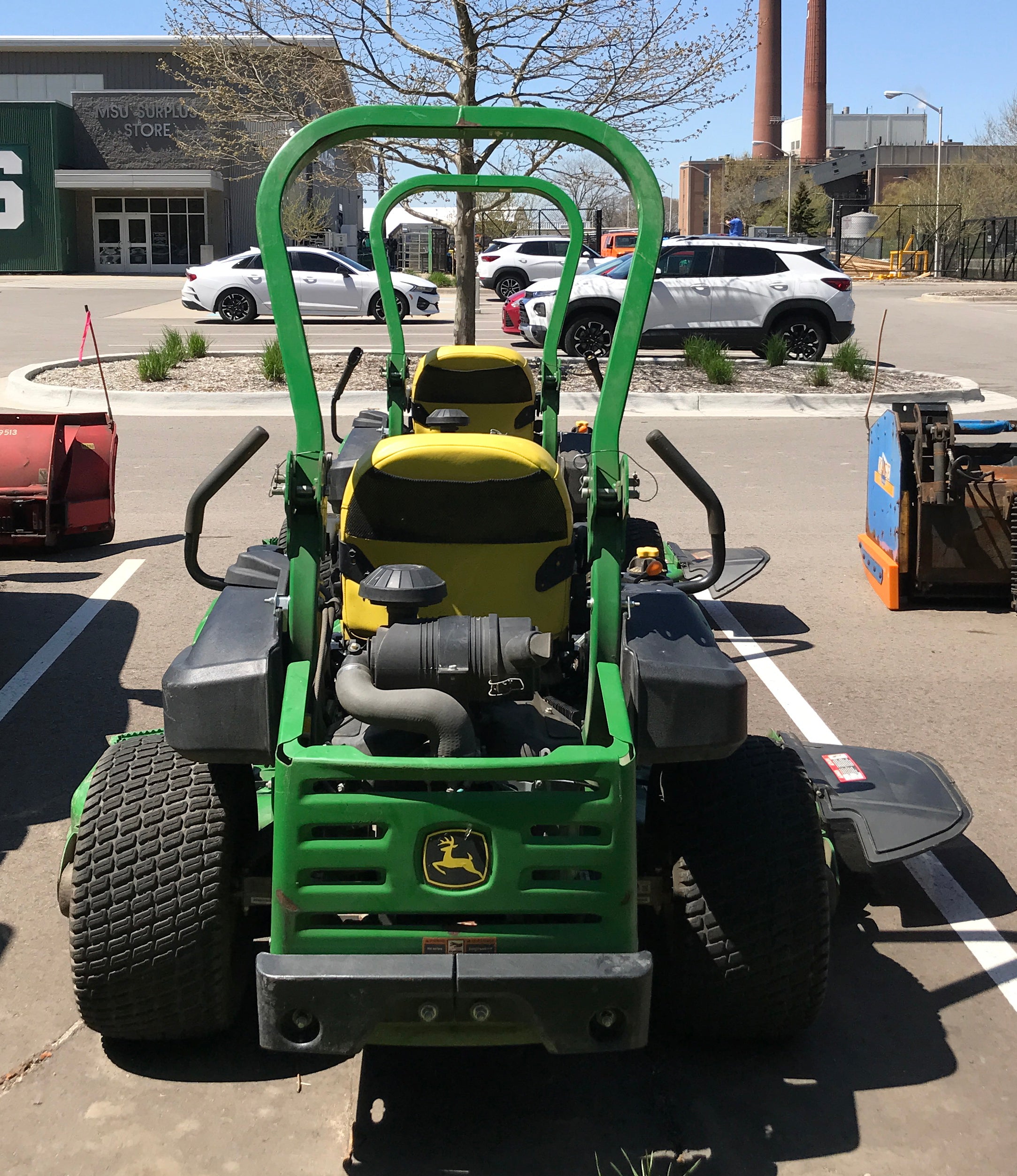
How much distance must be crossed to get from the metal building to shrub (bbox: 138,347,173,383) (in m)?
30.9

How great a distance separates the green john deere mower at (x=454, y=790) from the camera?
2.59 meters

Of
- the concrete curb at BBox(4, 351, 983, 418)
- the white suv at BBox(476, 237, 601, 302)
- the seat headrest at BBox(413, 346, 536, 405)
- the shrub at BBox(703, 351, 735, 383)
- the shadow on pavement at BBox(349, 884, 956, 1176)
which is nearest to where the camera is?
the shadow on pavement at BBox(349, 884, 956, 1176)

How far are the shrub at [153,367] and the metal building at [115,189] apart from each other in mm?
30882

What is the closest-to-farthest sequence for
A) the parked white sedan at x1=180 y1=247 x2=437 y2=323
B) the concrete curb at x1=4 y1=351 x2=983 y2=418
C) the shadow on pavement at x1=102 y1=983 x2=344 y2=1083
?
1. the shadow on pavement at x1=102 y1=983 x2=344 y2=1083
2. the concrete curb at x1=4 y1=351 x2=983 y2=418
3. the parked white sedan at x1=180 y1=247 x2=437 y2=323

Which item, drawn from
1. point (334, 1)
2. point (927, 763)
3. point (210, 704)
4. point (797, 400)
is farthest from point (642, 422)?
point (210, 704)

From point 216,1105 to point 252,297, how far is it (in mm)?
23060

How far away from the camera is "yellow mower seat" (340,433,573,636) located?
3.28 m

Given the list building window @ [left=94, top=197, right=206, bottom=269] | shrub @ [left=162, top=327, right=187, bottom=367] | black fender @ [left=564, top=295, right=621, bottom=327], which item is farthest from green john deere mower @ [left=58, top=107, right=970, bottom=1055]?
building window @ [left=94, top=197, right=206, bottom=269]

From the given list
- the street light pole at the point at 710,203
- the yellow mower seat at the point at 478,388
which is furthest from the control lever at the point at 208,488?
the street light pole at the point at 710,203

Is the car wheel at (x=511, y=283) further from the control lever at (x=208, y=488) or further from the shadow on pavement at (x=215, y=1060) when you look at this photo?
the shadow on pavement at (x=215, y=1060)

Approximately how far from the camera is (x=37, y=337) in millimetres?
22234

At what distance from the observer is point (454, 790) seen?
8.87 feet

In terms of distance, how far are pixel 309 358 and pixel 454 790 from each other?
120 centimetres

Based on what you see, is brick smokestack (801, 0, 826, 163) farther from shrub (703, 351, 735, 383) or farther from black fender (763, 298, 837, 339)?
shrub (703, 351, 735, 383)
